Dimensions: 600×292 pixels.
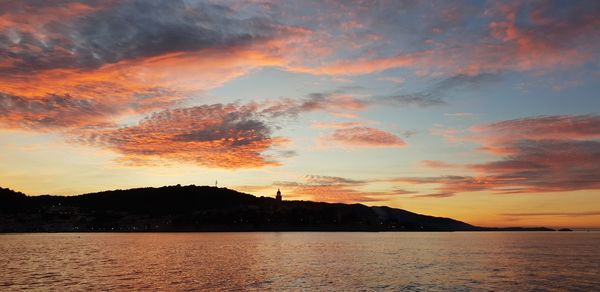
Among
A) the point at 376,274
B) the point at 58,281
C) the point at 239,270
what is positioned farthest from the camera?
the point at 239,270

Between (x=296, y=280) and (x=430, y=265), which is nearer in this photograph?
(x=296, y=280)

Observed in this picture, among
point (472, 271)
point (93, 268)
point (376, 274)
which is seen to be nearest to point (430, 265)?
point (472, 271)

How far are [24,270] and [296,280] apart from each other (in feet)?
189

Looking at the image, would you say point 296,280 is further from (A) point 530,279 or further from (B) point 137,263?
(B) point 137,263

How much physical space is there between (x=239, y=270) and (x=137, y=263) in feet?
108

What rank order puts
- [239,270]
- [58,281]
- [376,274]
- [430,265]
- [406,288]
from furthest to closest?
[430,265] < [239,270] < [376,274] < [58,281] < [406,288]

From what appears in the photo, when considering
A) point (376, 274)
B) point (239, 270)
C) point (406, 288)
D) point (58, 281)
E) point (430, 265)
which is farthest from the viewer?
point (430, 265)

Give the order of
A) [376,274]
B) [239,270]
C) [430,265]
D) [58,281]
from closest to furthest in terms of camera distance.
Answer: [58,281] → [376,274] → [239,270] → [430,265]

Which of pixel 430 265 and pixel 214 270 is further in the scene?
pixel 430 265

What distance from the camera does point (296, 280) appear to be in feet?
272

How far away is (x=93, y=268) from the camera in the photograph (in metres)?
103

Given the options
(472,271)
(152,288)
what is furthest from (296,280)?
(472,271)

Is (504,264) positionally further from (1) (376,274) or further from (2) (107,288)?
(2) (107,288)

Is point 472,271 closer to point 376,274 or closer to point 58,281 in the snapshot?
point 376,274
